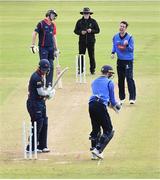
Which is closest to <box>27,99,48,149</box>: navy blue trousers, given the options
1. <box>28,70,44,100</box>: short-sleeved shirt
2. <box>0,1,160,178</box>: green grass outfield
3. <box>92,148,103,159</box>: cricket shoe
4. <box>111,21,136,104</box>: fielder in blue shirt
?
<box>28,70,44,100</box>: short-sleeved shirt

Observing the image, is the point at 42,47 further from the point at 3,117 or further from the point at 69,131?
the point at 69,131

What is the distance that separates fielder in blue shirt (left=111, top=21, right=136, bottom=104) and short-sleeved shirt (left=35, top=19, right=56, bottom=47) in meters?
2.14

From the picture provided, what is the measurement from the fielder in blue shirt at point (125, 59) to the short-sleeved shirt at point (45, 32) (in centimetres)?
214

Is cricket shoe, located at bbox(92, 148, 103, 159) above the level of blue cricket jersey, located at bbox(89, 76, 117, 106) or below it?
below

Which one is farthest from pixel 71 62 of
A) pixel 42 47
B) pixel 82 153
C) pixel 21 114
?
pixel 82 153

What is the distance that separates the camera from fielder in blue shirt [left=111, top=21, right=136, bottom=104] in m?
21.0

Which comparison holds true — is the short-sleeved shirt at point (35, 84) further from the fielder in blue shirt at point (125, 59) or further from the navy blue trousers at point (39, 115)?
the fielder in blue shirt at point (125, 59)

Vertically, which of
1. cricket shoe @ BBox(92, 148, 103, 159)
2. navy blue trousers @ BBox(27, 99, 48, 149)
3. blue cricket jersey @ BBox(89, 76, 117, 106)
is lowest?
cricket shoe @ BBox(92, 148, 103, 159)

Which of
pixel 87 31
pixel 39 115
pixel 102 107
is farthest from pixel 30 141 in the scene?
pixel 87 31

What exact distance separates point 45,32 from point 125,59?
2660 mm

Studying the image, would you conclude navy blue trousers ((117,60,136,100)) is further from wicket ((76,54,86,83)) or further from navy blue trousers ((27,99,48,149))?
navy blue trousers ((27,99,48,149))

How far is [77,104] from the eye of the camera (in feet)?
69.6

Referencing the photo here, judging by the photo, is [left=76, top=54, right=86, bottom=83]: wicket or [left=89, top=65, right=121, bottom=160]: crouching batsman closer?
[left=89, top=65, right=121, bottom=160]: crouching batsman

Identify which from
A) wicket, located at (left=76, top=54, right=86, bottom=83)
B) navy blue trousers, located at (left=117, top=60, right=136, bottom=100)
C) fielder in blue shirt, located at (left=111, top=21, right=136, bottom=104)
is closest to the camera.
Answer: fielder in blue shirt, located at (left=111, top=21, right=136, bottom=104)
